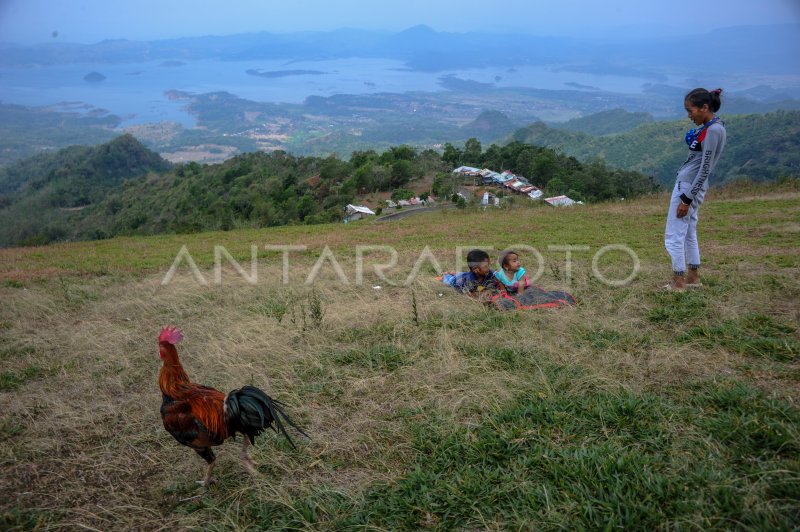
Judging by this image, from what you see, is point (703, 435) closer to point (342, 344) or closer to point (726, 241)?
point (342, 344)

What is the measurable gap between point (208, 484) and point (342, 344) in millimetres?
2200

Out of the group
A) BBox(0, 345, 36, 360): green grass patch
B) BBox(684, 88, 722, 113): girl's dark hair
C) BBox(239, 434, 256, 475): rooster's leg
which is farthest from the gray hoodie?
BBox(0, 345, 36, 360): green grass patch

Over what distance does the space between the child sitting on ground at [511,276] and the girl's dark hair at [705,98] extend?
104 inches

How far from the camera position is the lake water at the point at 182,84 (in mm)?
138250

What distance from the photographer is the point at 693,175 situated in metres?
5.44

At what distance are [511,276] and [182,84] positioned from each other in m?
197

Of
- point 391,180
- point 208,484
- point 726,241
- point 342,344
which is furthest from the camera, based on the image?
point 391,180

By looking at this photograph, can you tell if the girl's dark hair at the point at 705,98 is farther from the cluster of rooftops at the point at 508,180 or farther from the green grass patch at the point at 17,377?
the cluster of rooftops at the point at 508,180

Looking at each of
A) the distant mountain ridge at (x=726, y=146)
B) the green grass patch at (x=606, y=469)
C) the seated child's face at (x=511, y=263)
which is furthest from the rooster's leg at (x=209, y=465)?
the distant mountain ridge at (x=726, y=146)

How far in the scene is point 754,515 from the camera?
7.54 ft

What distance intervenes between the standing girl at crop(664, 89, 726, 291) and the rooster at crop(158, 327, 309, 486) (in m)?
4.91

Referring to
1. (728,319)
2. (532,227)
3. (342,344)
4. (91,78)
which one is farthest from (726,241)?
(91,78)

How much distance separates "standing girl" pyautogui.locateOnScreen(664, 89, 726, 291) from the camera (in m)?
5.20

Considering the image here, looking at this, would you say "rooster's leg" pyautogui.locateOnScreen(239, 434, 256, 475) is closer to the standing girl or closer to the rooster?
the rooster
